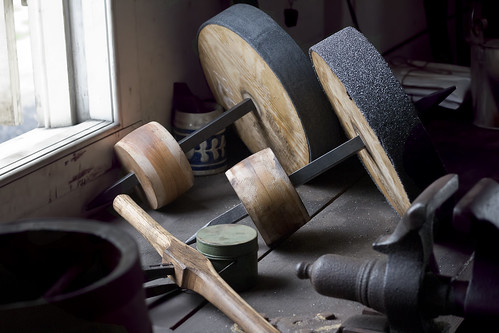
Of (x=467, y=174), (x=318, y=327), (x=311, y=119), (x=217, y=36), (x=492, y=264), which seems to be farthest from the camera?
(x=467, y=174)

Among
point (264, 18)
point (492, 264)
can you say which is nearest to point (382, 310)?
point (492, 264)

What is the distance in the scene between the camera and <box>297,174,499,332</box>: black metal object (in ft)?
3.51

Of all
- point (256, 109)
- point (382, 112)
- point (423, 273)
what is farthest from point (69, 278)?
point (256, 109)

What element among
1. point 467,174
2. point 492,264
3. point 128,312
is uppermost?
point 128,312

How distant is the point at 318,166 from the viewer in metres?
1.87

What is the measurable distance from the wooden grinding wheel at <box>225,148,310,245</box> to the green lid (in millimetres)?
158

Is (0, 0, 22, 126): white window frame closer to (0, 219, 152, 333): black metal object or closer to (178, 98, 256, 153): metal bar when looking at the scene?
(178, 98, 256, 153): metal bar

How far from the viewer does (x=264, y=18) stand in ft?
6.78

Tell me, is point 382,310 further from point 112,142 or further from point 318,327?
point 112,142

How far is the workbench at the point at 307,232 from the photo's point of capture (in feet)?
4.88

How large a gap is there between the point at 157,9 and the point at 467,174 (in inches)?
46.0

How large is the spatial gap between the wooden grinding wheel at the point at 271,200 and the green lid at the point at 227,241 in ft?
0.52

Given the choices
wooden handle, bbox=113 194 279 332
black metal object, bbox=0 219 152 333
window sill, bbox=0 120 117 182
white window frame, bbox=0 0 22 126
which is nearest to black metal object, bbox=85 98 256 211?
window sill, bbox=0 120 117 182

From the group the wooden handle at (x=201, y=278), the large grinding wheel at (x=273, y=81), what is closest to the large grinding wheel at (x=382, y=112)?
the large grinding wheel at (x=273, y=81)
